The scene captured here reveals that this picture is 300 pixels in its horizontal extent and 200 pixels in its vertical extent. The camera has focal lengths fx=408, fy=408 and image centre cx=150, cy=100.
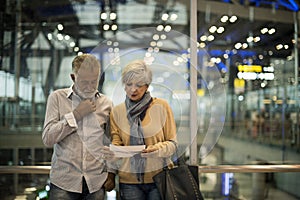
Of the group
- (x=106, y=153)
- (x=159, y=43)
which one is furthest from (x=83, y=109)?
(x=159, y=43)

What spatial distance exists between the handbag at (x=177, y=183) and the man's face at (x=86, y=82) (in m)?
0.51

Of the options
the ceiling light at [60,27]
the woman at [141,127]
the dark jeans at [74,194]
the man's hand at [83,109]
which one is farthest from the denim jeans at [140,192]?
the ceiling light at [60,27]

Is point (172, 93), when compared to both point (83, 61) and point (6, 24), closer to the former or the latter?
point (83, 61)

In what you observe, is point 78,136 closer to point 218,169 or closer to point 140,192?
point 140,192

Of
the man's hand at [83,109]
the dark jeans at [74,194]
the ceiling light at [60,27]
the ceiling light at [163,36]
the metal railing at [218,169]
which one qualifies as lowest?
the dark jeans at [74,194]

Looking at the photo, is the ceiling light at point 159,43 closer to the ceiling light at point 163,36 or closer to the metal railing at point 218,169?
the ceiling light at point 163,36

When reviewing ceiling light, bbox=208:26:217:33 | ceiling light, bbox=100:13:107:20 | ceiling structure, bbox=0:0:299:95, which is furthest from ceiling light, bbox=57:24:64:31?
ceiling light, bbox=208:26:217:33

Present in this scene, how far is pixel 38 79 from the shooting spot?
5766 millimetres

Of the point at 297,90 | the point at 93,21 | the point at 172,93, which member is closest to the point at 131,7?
the point at 93,21

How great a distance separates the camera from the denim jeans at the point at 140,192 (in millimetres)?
1945

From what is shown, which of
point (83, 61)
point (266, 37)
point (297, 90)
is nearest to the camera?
point (83, 61)

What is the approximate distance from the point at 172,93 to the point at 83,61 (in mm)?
563

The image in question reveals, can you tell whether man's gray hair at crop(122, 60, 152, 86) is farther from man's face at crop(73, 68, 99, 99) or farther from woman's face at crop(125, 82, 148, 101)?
man's face at crop(73, 68, 99, 99)

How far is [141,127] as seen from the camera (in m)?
1.93
